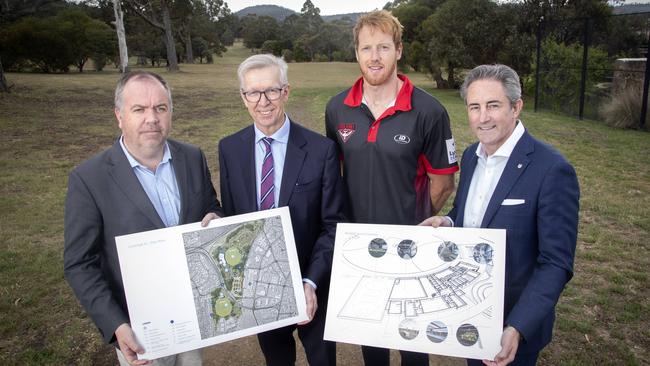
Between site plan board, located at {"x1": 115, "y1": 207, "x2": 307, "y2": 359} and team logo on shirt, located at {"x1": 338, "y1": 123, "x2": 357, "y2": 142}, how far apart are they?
0.87 m

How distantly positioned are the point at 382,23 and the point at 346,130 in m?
0.75

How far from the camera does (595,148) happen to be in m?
11.0

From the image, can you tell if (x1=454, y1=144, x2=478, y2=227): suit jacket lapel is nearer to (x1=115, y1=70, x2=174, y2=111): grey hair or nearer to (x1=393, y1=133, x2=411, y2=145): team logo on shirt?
(x1=393, y1=133, x2=411, y2=145): team logo on shirt

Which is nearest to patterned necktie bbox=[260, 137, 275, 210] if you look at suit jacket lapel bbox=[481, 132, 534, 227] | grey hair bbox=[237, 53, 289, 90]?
grey hair bbox=[237, 53, 289, 90]

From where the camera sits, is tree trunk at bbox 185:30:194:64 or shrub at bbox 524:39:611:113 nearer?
shrub at bbox 524:39:611:113

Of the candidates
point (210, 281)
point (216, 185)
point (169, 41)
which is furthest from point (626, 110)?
point (169, 41)

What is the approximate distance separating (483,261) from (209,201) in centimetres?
159

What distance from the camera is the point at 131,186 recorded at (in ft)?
7.71

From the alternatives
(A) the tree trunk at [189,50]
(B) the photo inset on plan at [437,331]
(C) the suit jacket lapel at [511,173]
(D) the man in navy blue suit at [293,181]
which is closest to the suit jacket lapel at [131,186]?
(D) the man in navy blue suit at [293,181]

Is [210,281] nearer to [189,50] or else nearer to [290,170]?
[290,170]

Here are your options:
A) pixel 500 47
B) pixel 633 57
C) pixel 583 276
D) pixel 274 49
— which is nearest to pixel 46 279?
pixel 583 276

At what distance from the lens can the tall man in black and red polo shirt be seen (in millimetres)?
2959

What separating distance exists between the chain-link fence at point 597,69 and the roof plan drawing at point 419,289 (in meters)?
13.2

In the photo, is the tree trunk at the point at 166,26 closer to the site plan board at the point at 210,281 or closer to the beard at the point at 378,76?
the beard at the point at 378,76
